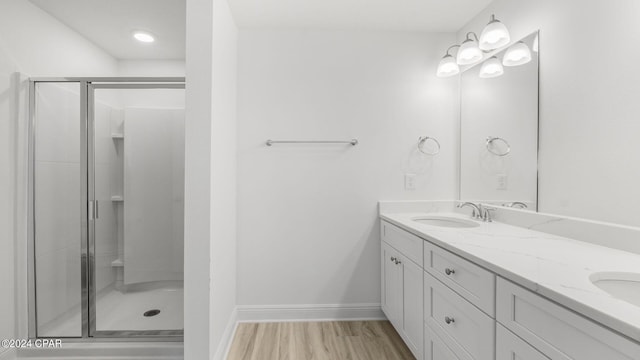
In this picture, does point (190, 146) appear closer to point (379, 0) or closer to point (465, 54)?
point (379, 0)

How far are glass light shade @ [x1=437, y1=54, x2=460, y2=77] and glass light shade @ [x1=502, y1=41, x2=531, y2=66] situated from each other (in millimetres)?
354

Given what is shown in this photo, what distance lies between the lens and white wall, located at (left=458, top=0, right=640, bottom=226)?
3.81 ft

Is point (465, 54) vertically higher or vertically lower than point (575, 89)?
higher

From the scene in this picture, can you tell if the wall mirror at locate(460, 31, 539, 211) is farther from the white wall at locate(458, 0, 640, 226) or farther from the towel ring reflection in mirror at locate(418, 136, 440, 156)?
the towel ring reflection in mirror at locate(418, 136, 440, 156)

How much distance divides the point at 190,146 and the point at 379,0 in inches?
60.4

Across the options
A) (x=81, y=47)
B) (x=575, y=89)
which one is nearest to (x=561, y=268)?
(x=575, y=89)

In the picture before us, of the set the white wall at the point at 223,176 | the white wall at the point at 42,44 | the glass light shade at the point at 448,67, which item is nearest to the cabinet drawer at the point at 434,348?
the white wall at the point at 223,176

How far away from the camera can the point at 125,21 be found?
2166 mm

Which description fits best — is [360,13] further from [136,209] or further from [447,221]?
[136,209]

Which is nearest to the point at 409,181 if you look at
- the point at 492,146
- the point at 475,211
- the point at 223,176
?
the point at 475,211

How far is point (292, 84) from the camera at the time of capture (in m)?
2.21

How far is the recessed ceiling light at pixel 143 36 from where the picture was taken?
2.32 metres

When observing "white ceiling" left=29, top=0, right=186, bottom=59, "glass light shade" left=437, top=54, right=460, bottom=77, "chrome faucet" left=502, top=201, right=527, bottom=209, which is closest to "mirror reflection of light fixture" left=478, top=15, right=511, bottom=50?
"glass light shade" left=437, top=54, right=460, bottom=77

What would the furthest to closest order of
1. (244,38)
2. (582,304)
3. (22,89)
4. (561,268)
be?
(244,38), (22,89), (561,268), (582,304)
